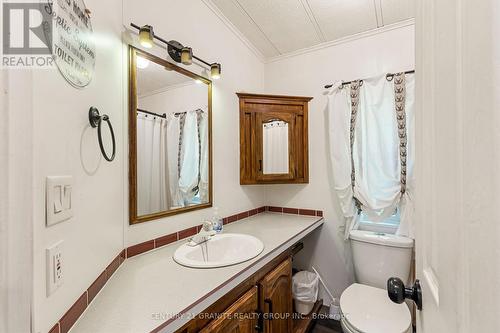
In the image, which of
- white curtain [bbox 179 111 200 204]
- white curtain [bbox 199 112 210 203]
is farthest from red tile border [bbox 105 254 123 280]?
white curtain [bbox 199 112 210 203]

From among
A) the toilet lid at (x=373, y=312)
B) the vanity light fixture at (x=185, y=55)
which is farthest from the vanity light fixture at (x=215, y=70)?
the toilet lid at (x=373, y=312)

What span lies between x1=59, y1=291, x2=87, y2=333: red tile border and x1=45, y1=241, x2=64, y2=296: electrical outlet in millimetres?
107

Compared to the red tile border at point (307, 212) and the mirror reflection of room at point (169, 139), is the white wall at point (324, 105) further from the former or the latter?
the mirror reflection of room at point (169, 139)

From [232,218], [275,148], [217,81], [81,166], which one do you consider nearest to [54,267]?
[81,166]

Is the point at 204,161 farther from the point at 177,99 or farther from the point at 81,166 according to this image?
the point at 81,166

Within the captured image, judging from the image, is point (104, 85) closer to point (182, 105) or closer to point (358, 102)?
point (182, 105)

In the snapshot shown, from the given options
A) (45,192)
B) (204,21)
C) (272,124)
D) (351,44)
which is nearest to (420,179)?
(45,192)

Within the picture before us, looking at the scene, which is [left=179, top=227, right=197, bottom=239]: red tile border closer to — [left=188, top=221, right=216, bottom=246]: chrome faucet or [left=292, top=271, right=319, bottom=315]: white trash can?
[left=188, top=221, right=216, bottom=246]: chrome faucet

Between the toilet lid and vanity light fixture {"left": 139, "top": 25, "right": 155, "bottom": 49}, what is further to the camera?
the toilet lid

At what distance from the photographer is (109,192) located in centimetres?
93

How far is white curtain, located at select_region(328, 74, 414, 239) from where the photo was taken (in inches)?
64.4

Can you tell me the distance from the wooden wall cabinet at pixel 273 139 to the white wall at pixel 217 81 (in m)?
0.09

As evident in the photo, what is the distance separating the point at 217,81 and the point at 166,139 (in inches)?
25.0

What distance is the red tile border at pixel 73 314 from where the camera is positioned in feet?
1.96
